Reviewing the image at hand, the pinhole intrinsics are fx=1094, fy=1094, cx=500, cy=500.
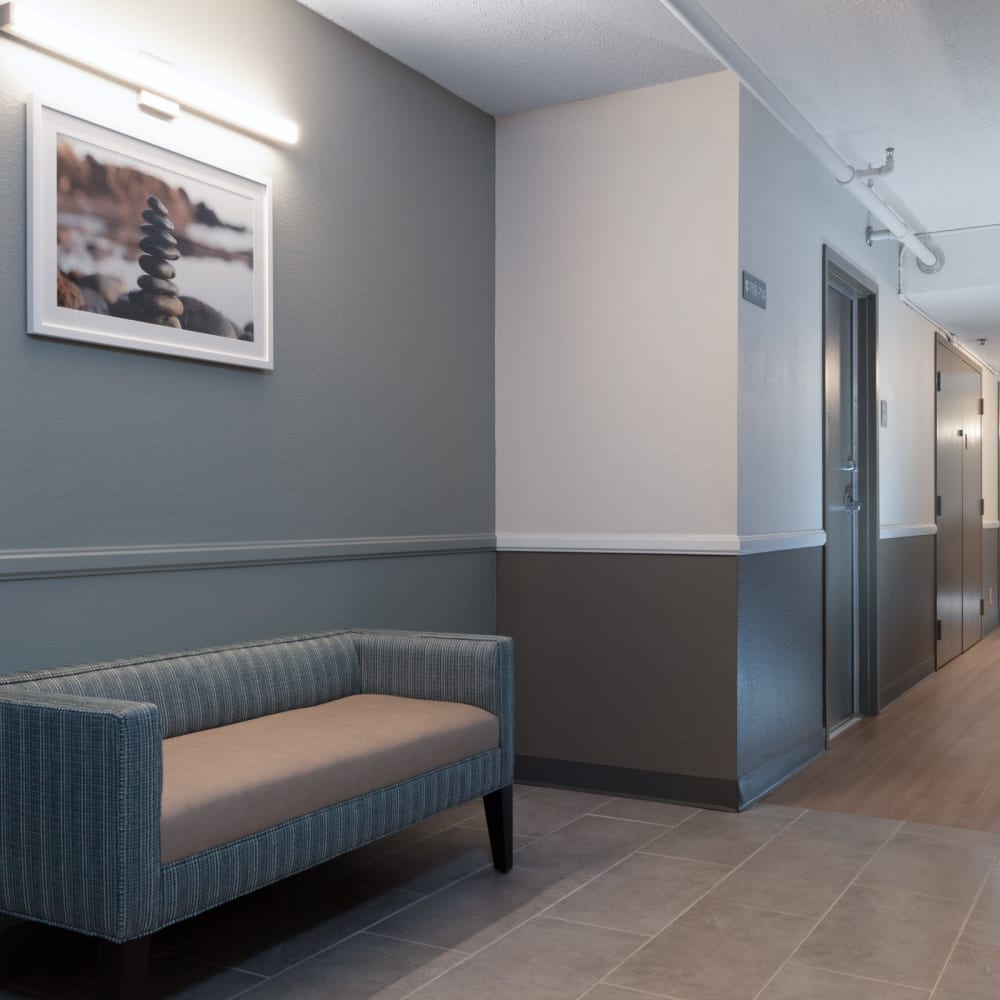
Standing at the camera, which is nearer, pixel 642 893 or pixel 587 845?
pixel 642 893

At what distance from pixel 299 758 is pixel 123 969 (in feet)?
1.92

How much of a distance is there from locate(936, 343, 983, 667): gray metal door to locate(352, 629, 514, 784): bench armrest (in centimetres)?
510

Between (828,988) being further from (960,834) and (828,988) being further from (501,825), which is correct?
(960,834)

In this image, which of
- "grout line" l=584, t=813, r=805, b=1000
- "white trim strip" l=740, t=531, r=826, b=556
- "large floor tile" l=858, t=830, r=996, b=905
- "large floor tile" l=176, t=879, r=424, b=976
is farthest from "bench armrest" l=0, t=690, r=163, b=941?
"white trim strip" l=740, t=531, r=826, b=556

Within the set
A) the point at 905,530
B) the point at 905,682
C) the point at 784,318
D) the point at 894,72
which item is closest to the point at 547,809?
the point at 784,318

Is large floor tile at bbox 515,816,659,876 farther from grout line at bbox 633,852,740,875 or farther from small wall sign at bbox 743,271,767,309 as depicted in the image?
small wall sign at bbox 743,271,767,309

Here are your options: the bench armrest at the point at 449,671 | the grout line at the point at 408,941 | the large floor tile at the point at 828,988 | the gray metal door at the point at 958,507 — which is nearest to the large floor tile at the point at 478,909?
the grout line at the point at 408,941

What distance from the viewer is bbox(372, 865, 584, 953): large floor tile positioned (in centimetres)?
276

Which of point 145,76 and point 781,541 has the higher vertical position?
point 145,76

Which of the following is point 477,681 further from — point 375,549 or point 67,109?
point 67,109

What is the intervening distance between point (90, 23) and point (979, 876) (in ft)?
11.2

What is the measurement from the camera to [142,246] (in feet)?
9.54

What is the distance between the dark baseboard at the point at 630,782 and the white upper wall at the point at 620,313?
0.91 metres

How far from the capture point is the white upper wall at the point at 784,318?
161 inches
